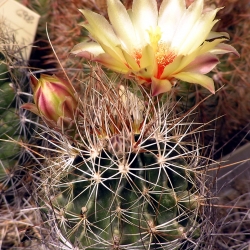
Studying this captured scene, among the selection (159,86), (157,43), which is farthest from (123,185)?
(157,43)

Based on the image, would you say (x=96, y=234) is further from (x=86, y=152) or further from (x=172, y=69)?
(x=172, y=69)

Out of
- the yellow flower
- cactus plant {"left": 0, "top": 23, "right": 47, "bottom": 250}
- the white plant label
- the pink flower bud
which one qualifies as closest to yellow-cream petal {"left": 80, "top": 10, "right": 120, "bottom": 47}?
the yellow flower

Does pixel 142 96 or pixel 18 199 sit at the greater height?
pixel 142 96

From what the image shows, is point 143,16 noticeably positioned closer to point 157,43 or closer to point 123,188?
point 157,43

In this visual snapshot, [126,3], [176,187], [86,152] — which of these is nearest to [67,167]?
[86,152]

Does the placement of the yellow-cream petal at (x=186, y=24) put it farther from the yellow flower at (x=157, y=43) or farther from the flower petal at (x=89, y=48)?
the flower petal at (x=89, y=48)

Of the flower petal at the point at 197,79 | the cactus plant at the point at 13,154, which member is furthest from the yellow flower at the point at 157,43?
the cactus plant at the point at 13,154
